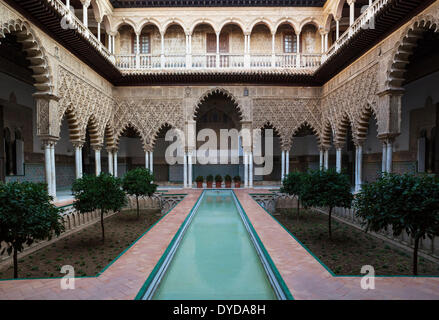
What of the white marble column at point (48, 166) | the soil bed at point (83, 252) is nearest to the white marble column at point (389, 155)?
the soil bed at point (83, 252)

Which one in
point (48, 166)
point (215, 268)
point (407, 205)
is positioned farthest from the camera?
point (48, 166)

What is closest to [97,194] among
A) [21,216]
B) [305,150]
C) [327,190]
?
[21,216]

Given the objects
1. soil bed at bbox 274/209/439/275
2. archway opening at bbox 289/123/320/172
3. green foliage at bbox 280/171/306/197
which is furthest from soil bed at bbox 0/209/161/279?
archway opening at bbox 289/123/320/172

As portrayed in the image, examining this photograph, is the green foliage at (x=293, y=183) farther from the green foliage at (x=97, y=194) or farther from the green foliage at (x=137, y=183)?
the green foliage at (x=97, y=194)

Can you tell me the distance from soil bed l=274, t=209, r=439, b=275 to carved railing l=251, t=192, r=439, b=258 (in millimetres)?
241

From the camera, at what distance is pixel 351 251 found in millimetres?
5145

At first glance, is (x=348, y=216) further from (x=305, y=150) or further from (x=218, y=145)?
(x=218, y=145)

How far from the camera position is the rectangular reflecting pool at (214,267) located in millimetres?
3373

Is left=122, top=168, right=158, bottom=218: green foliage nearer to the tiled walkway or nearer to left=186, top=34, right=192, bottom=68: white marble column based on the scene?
the tiled walkway

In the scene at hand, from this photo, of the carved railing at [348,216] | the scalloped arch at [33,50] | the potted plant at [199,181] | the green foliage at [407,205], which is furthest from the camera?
the potted plant at [199,181]

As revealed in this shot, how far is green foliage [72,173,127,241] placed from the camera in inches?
229

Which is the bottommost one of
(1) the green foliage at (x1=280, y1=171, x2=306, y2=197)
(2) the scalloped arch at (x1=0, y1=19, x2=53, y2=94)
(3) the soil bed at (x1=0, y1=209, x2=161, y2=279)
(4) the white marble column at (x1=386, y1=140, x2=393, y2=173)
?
(3) the soil bed at (x1=0, y1=209, x2=161, y2=279)

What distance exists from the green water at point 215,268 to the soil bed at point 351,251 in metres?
1.34

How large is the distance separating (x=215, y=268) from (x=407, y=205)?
2.94 metres
